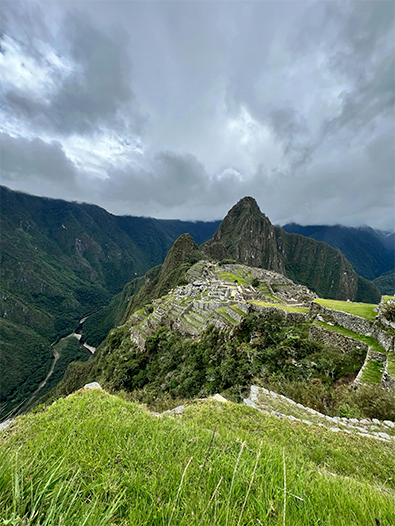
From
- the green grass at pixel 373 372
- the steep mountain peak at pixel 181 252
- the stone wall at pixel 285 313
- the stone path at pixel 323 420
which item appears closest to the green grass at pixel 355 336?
the green grass at pixel 373 372

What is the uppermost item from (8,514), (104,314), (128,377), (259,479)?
(8,514)

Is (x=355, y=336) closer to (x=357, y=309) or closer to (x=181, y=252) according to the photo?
(x=357, y=309)

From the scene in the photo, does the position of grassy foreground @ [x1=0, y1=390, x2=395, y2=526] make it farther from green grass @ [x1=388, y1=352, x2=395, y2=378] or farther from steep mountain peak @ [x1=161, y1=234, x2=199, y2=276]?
steep mountain peak @ [x1=161, y1=234, x2=199, y2=276]

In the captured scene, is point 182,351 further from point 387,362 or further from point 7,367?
point 7,367

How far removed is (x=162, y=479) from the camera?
1924 mm

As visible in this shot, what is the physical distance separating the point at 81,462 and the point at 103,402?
2.67 m

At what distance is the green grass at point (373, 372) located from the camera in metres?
6.85

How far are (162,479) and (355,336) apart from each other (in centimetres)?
1082

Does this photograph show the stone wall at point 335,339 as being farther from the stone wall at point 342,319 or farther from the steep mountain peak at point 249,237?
the steep mountain peak at point 249,237

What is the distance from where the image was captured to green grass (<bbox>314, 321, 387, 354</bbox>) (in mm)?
8197

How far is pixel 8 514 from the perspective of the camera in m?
1.15

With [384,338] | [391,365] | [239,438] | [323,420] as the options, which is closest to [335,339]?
[384,338]

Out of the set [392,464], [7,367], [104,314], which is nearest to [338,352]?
[392,464]

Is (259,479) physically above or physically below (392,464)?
above
